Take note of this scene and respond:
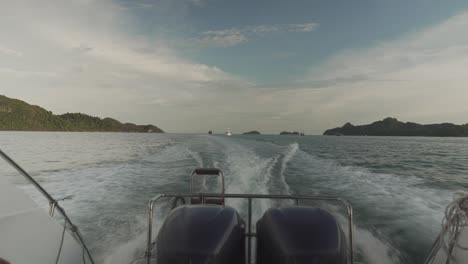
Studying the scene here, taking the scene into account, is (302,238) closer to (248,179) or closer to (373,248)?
(373,248)

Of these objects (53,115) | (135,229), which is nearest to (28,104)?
(53,115)

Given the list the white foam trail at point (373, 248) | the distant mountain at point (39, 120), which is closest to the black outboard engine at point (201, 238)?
the white foam trail at point (373, 248)

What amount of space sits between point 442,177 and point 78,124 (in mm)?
116012

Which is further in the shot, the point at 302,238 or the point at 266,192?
the point at 266,192

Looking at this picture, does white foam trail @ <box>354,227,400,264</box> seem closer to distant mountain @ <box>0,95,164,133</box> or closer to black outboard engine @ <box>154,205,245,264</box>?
black outboard engine @ <box>154,205,245,264</box>

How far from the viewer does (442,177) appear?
37.4ft

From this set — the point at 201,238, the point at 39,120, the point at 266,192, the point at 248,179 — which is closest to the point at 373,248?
the point at 201,238

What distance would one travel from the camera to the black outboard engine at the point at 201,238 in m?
2.14

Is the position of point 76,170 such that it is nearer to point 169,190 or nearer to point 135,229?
point 169,190

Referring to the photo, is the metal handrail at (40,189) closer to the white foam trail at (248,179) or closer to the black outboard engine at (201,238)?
the black outboard engine at (201,238)

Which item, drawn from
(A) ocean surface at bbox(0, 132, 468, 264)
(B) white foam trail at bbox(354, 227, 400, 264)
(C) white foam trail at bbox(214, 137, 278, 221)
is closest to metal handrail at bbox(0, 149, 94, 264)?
(A) ocean surface at bbox(0, 132, 468, 264)

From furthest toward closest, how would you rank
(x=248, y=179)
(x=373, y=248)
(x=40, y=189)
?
(x=248, y=179) < (x=373, y=248) < (x=40, y=189)

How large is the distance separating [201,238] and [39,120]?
11674cm

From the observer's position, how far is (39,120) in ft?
330
